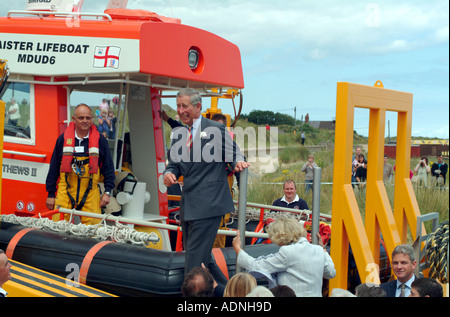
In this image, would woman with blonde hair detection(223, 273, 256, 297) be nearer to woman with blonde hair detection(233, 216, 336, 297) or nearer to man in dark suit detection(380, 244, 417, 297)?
woman with blonde hair detection(233, 216, 336, 297)

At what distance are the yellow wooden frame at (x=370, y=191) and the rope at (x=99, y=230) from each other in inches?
57.1

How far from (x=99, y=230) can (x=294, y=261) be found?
6.17ft

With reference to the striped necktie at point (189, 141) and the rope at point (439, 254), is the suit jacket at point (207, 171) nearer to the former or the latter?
the striped necktie at point (189, 141)

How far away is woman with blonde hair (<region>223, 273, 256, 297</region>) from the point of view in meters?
3.32

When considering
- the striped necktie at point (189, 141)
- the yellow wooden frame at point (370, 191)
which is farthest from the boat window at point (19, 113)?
the yellow wooden frame at point (370, 191)

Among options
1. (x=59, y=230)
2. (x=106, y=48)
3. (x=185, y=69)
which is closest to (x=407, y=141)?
(x=185, y=69)

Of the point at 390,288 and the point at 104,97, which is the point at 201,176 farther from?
the point at 104,97

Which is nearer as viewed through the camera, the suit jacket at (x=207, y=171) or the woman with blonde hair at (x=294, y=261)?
the woman with blonde hair at (x=294, y=261)

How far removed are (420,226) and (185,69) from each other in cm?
252

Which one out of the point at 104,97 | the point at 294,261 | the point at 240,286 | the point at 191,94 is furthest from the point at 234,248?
the point at 104,97

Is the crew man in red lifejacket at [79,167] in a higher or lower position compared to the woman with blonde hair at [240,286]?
higher

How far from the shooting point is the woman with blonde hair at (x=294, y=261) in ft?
12.5

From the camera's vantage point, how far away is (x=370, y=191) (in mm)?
4965
